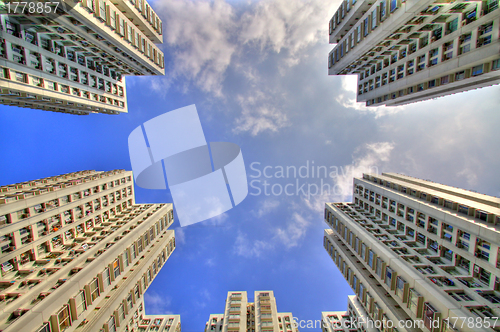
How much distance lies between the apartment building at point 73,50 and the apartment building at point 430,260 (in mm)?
65859

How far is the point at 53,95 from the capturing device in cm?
3634

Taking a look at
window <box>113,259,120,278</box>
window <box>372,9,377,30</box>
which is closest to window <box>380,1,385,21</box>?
window <box>372,9,377,30</box>

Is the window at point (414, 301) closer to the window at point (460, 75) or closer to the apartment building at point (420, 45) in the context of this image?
the apartment building at point (420, 45)

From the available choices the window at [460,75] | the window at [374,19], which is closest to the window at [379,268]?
the window at [460,75]

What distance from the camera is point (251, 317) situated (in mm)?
54094

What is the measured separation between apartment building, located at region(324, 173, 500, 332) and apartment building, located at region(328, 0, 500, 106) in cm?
2133

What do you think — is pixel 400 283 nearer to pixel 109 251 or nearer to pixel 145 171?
pixel 109 251

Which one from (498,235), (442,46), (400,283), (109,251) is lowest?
(400,283)

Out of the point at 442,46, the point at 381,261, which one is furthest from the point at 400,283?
the point at 442,46

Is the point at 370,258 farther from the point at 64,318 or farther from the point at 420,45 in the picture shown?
the point at 64,318

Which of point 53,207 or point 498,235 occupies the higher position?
point 53,207

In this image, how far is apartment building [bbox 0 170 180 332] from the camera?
69.7 feet

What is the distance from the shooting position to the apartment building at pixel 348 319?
4567cm

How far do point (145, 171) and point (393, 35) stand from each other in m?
65.1
